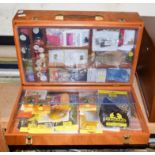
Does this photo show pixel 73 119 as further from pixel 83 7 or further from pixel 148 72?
pixel 83 7

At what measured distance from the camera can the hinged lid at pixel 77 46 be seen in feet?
2.72

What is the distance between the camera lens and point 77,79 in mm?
978

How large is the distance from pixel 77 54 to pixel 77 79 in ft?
0.37

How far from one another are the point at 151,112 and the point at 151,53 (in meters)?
0.21

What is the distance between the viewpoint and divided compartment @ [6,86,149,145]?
2.53 ft

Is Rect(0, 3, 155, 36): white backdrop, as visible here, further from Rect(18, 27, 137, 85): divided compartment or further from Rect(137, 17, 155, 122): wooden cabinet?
Rect(18, 27, 137, 85): divided compartment

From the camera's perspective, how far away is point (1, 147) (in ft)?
2.63

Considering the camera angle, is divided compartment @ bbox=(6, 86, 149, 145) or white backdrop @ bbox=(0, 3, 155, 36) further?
white backdrop @ bbox=(0, 3, 155, 36)

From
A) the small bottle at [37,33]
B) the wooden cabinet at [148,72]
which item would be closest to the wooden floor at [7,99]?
the wooden cabinet at [148,72]

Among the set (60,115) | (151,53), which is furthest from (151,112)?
(60,115)

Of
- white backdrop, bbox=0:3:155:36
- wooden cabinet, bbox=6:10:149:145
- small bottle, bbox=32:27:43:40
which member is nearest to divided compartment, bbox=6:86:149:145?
wooden cabinet, bbox=6:10:149:145

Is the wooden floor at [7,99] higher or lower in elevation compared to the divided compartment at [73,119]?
lower

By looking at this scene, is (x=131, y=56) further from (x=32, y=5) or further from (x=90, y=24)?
(x=32, y=5)

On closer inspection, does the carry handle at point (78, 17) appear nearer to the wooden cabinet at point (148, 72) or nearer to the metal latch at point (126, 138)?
the wooden cabinet at point (148, 72)
